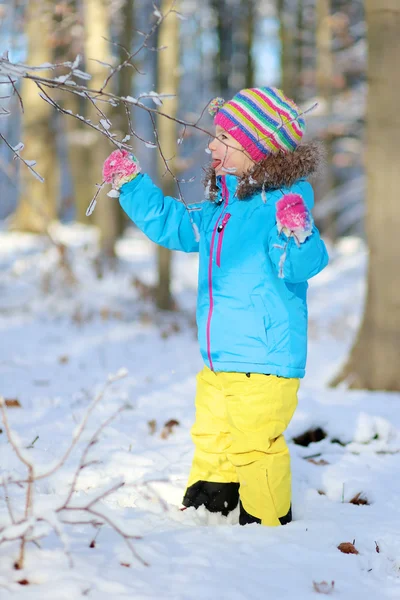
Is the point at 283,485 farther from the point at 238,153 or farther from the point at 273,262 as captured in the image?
the point at 238,153

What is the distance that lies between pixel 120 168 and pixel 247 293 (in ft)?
2.69

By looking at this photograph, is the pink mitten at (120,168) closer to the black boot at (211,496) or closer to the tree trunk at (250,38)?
the black boot at (211,496)

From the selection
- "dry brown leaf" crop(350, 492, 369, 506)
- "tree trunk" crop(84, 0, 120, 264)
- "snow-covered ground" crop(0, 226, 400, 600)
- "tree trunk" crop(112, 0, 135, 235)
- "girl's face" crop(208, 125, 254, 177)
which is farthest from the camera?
"tree trunk" crop(112, 0, 135, 235)

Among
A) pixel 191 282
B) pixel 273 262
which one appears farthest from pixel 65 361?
pixel 191 282

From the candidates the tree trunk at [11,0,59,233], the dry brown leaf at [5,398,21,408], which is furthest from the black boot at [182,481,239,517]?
the tree trunk at [11,0,59,233]

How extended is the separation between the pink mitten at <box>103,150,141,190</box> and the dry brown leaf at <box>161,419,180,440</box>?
1753mm

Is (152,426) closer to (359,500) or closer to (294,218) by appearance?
(359,500)

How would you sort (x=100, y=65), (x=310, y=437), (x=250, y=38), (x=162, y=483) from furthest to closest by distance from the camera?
(x=250, y=38), (x=100, y=65), (x=310, y=437), (x=162, y=483)

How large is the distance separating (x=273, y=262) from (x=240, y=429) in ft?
2.44

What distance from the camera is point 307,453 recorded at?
3844mm

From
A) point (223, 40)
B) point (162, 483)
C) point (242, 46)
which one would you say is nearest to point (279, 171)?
point (162, 483)

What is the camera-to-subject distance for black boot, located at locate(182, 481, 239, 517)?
2.99m

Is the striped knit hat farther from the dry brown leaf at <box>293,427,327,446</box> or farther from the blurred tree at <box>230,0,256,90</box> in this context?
the blurred tree at <box>230,0,256,90</box>

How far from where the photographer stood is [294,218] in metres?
2.50
